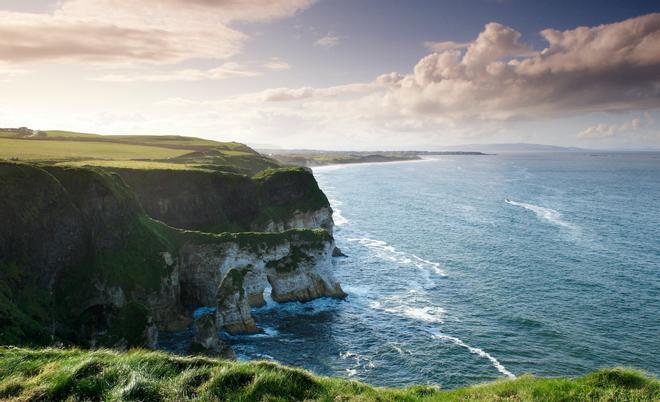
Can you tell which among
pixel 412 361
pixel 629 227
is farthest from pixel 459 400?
pixel 629 227

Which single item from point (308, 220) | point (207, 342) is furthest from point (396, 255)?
point (207, 342)

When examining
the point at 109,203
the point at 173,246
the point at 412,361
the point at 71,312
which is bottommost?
the point at 412,361

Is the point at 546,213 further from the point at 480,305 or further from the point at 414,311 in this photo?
the point at 414,311

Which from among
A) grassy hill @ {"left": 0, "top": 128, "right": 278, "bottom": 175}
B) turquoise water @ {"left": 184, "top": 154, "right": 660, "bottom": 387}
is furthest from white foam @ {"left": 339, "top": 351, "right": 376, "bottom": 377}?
grassy hill @ {"left": 0, "top": 128, "right": 278, "bottom": 175}

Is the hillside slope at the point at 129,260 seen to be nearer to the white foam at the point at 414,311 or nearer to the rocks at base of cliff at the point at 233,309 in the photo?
the rocks at base of cliff at the point at 233,309

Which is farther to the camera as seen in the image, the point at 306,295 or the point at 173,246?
the point at 306,295

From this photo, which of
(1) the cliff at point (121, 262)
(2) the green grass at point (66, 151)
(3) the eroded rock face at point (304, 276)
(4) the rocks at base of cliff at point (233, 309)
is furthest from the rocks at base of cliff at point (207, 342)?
(2) the green grass at point (66, 151)

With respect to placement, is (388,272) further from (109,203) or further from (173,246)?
(109,203)
